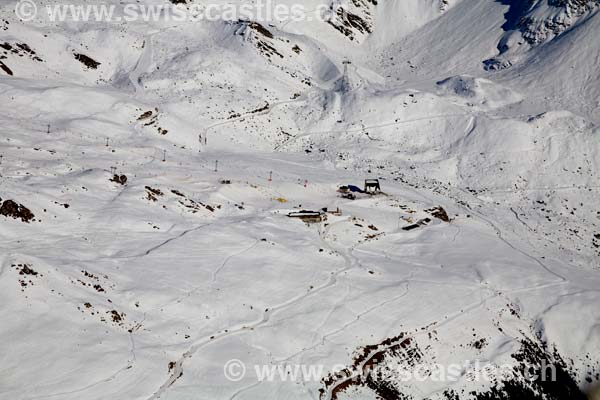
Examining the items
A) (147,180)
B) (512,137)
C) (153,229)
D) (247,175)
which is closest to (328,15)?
(512,137)

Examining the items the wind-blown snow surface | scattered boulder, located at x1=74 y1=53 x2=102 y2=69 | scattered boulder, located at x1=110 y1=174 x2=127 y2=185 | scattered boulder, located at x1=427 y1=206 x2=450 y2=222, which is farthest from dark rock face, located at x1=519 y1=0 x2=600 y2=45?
scattered boulder, located at x1=110 y1=174 x2=127 y2=185

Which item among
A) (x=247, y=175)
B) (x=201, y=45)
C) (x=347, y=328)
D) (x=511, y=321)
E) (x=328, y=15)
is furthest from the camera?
(x=328, y=15)

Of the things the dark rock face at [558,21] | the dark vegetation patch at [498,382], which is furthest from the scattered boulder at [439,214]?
the dark rock face at [558,21]

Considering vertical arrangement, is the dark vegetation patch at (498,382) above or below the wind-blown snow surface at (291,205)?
below

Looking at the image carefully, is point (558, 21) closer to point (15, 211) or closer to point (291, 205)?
point (291, 205)

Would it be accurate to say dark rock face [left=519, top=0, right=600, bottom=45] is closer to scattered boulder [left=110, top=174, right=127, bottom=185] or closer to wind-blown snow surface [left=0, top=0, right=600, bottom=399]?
wind-blown snow surface [left=0, top=0, right=600, bottom=399]

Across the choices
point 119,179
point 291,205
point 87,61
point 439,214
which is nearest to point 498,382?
point 439,214

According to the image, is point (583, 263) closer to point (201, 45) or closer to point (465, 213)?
point (465, 213)

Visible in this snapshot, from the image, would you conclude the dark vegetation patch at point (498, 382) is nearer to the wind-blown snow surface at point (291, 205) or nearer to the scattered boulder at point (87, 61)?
the wind-blown snow surface at point (291, 205)
